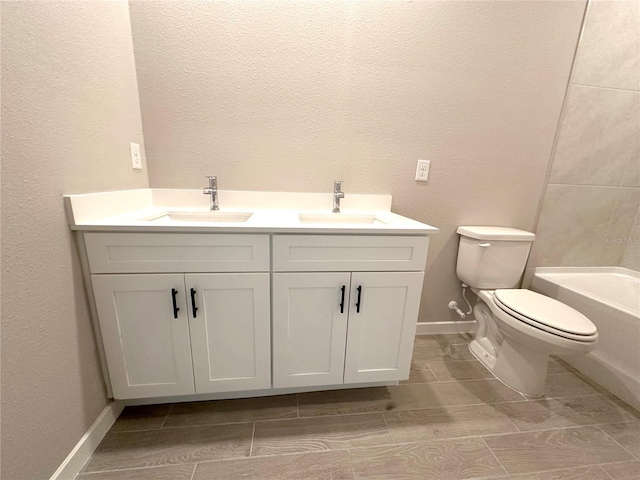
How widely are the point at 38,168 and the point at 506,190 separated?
2.09 metres

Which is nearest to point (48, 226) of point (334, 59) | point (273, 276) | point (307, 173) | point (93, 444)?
point (273, 276)

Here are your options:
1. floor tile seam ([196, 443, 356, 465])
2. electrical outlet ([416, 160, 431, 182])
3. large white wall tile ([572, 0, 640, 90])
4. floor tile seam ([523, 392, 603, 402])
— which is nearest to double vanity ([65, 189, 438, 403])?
floor tile seam ([196, 443, 356, 465])

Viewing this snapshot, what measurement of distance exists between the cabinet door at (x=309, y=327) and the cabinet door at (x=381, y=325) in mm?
46

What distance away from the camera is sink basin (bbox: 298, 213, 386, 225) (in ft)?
4.50

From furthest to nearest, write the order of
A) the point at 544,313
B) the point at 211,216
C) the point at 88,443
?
the point at 211,216 → the point at 544,313 → the point at 88,443

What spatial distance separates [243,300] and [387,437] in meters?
0.80

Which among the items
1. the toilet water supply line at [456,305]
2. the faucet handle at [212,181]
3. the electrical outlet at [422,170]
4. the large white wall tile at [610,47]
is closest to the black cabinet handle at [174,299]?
the faucet handle at [212,181]

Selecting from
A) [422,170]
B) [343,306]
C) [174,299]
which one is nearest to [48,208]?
[174,299]

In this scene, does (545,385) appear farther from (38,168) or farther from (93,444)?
(38,168)

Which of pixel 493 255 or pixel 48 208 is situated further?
pixel 493 255

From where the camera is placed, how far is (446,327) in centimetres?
179

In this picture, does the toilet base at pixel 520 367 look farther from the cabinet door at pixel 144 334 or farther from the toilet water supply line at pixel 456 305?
the cabinet door at pixel 144 334

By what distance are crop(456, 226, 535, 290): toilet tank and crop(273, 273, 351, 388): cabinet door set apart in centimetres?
90

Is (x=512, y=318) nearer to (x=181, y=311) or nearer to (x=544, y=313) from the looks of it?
(x=544, y=313)
